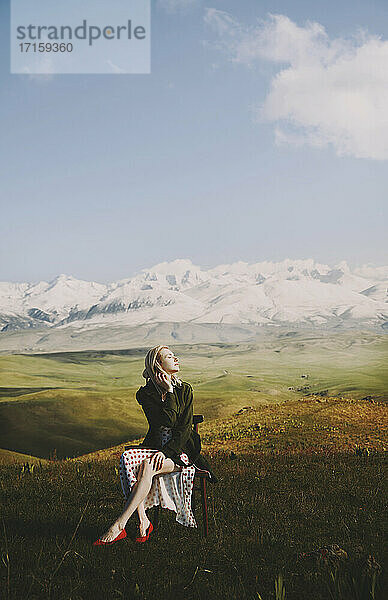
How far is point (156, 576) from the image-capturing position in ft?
11.0

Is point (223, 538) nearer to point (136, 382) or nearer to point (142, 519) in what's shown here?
point (142, 519)

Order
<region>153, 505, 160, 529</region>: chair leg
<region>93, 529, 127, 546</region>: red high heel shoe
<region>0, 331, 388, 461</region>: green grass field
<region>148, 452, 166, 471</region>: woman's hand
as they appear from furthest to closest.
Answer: <region>0, 331, 388, 461</region>: green grass field < <region>153, 505, 160, 529</region>: chair leg < <region>148, 452, 166, 471</region>: woman's hand < <region>93, 529, 127, 546</region>: red high heel shoe

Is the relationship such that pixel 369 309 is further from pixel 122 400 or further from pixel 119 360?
pixel 122 400

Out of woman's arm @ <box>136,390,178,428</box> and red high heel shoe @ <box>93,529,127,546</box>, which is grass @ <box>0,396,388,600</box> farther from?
woman's arm @ <box>136,390,178,428</box>

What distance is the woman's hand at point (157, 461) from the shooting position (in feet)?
12.7

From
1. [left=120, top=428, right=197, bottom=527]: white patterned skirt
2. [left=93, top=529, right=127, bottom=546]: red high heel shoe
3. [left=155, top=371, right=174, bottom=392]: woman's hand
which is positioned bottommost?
[left=93, top=529, right=127, bottom=546]: red high heel shoe

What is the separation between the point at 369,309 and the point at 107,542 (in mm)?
28995

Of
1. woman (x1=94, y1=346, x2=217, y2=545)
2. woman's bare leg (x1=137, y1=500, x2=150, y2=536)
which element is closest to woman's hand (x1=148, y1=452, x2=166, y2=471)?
woman (x1=94, y1=346, x2=217, y2=545)

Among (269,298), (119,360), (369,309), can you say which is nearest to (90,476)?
(119,360)

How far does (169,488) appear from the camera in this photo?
405 centimetres

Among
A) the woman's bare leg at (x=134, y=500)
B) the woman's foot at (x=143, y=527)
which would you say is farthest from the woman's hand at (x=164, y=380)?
the woman's foot at (x=143, y=527)

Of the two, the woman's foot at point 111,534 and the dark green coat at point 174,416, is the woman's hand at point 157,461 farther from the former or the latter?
the woman's foot at point 111,534

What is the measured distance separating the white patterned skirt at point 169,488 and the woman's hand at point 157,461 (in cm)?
10

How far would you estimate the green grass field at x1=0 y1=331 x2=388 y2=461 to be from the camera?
666 inches
